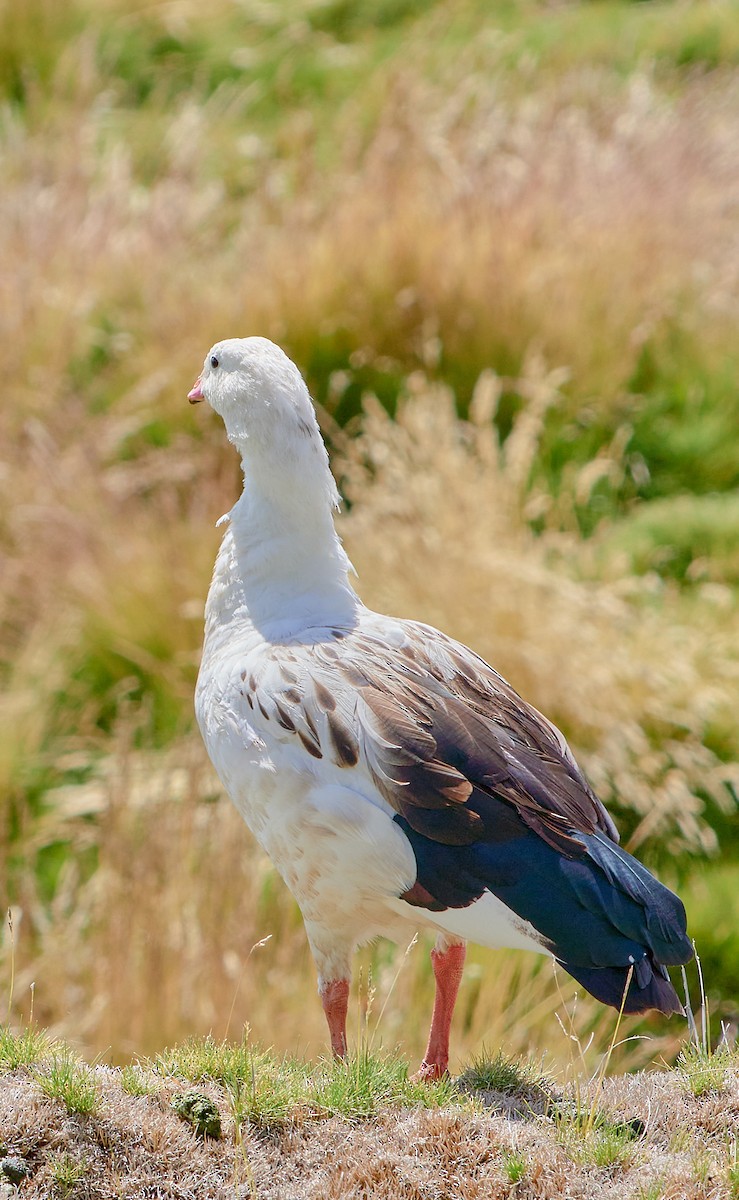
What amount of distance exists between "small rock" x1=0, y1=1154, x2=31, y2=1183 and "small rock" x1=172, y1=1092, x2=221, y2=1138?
16.6 inches

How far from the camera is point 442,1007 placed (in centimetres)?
434

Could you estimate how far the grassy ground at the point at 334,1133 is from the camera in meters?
3.52

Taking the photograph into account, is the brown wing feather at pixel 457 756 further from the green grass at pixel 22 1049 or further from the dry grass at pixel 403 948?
the dry grass at pixel 403 948

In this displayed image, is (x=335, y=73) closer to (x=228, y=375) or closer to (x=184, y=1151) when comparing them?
(x=228, y=375)

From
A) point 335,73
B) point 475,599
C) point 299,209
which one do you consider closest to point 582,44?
point 335,73

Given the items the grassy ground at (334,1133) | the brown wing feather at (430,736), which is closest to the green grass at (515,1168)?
the grassy ground at (334,1133)

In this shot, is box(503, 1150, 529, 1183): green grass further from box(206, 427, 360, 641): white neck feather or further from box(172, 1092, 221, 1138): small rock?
box(206, 427, 360, 641): white neck feather

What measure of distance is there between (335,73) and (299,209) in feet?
11.7

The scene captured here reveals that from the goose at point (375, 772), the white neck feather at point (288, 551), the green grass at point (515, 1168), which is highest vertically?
the white neck feather at point (288, 551)

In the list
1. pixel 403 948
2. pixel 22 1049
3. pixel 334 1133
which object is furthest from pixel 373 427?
pixel 334 1133

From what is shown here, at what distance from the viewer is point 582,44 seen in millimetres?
13320

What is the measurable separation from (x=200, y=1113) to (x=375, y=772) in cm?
101

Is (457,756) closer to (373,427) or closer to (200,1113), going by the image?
(200,1113)

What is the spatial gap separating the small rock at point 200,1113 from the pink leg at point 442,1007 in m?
0.73
